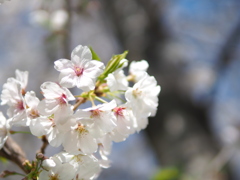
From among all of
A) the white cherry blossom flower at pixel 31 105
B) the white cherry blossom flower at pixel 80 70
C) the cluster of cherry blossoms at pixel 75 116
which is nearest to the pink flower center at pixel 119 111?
the cluster of cherry blossoms at pixel 75 116

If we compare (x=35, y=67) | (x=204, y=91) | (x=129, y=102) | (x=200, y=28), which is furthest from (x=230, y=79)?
(x=129, y=102)

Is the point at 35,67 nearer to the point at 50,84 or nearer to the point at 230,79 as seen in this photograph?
the point at 230,79

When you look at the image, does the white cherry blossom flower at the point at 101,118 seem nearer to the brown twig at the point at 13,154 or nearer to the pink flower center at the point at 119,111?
the pink flower center at the point at 119,111

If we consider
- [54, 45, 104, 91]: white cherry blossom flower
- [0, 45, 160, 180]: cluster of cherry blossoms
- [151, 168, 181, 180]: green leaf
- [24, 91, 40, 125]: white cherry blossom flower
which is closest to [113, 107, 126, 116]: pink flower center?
[0, 45, 160, 180]: cluster of cherry blossoms

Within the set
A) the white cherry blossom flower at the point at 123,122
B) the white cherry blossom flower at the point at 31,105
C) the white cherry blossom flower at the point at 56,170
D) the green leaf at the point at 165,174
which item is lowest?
the green leaf at the point at 165,174

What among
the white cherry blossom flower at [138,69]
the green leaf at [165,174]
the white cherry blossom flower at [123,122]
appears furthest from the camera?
the green leaf at [165,174]

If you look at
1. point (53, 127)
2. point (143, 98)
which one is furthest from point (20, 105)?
point (143, 98)

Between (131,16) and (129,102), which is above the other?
(129,102)
